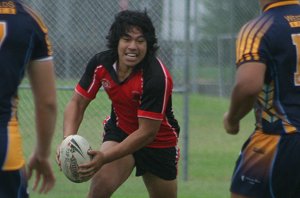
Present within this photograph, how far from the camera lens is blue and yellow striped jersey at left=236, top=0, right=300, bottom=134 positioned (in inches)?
210

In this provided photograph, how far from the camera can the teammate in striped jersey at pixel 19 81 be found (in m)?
4.58

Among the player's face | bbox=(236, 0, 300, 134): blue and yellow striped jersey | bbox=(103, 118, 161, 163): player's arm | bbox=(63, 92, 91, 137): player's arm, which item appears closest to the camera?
bbox=(236, 0, 300, 134): blue and yellow striped jersey

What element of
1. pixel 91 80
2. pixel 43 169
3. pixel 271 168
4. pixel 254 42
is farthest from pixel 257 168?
pixel 91 80

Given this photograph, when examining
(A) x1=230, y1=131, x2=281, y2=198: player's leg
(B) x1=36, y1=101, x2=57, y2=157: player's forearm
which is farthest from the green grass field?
(B) x1=36, y1=101, x2=57, y2=157: player's forearm

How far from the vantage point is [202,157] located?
43.3ft

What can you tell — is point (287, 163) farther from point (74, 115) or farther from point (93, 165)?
point (74, 115)

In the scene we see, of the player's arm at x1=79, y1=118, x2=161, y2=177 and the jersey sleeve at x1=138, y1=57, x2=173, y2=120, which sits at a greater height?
the jersey sleeve at x1=138, y1=57, x2=173, y2=120

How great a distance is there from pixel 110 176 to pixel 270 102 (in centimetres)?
207

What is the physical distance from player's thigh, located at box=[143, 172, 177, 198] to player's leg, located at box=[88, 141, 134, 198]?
0.76ft

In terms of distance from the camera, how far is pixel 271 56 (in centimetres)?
534

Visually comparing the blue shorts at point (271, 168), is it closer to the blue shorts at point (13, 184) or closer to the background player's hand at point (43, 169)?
the background player's hand at point (43, 169)

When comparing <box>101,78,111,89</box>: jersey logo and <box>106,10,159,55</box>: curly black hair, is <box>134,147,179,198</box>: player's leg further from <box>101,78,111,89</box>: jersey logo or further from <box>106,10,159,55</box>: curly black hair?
<box>106,10,159,55</box>: curly black hair

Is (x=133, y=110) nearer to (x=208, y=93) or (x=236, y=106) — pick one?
(x=236, y=106)

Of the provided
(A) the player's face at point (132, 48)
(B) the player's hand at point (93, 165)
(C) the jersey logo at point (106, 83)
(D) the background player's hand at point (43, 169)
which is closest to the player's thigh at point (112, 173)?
(B) the player's hand at point (93, 165)
